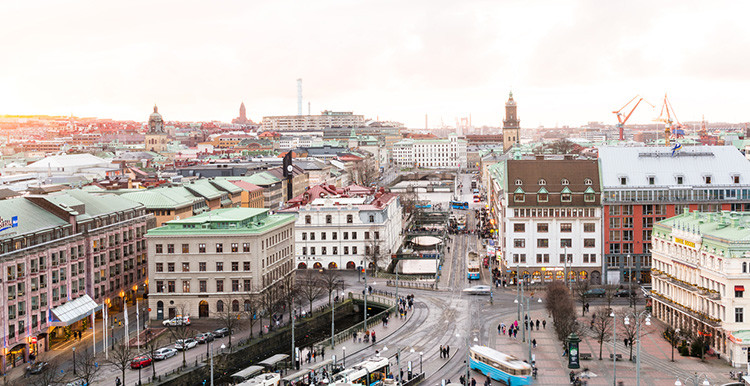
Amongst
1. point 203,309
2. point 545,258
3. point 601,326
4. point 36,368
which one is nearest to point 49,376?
point 36,368

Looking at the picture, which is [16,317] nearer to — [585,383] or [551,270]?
[585,383]

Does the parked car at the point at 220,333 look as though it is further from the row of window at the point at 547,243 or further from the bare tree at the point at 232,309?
the row of window at the point at 547,243

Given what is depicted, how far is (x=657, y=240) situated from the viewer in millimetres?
81438

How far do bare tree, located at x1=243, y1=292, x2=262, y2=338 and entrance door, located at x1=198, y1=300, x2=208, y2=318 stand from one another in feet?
13.2

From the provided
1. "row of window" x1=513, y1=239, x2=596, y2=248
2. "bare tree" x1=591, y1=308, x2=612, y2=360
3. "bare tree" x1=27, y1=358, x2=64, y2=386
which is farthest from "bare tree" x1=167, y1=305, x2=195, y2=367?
"row of window" x1=513, y1=239, x2=596, y2=248

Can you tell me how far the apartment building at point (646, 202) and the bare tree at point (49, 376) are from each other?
62565mm

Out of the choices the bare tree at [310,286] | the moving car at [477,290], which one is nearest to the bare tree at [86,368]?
the bare tree at [310,286]

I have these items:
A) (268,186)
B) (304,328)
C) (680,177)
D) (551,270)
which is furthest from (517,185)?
(268,186)

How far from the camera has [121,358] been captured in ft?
201

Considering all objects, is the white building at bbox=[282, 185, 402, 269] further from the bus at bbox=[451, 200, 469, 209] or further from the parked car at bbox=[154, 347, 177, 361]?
the bus at bbox=[451, 200, 469, 209]

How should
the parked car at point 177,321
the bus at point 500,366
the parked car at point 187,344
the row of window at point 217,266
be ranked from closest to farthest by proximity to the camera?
the bus at point 500,366 < the parked car at point 187,344 < the parked car at point 177,321 < the row of window at point 217,266

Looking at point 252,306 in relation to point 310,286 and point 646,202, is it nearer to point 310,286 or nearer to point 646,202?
point 310,286

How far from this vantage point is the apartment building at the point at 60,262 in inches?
2719

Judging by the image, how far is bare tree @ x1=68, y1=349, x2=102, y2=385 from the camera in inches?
2356
